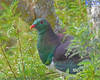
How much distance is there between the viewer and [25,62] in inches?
72.1

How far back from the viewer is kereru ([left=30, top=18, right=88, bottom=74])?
2121mm

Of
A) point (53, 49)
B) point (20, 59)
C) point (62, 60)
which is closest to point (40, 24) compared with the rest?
point (53, 49)

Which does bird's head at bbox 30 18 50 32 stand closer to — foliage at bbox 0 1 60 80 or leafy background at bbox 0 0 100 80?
leafy background at bbox 0 0 100 80

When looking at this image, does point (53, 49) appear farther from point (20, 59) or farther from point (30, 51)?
point (20, 59)

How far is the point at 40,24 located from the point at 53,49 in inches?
11.1

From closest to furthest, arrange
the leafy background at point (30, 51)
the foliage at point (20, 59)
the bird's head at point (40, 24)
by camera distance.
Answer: the leafy background at point (30, 51)
the foliage at point (20, 59)
the bird's head at point (40, 24)

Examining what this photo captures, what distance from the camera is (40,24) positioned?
7.39 feet

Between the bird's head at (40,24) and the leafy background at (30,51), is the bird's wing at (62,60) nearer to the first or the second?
the leafy background at (30,51)

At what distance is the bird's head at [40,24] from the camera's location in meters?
2.22

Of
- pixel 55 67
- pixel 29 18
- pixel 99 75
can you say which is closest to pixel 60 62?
pixel 55 67

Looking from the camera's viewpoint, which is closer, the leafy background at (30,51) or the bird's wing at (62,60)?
the leafy background at (30,51)

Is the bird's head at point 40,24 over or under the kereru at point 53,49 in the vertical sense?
over

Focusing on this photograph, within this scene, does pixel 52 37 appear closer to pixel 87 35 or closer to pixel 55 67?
pixel 55 67

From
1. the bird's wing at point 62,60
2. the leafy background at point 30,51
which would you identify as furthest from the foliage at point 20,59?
the bird's wing at point 62,60
